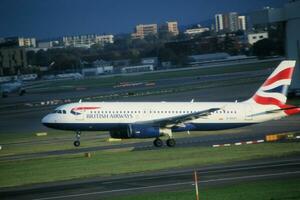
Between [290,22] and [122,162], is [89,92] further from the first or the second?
[122,162]

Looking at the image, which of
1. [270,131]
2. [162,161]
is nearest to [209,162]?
[162,161]

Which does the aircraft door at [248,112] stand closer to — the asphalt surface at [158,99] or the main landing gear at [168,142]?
the main landing gear at [168,142]

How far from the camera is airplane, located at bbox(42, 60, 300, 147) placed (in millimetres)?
58062

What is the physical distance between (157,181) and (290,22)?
2450 inches

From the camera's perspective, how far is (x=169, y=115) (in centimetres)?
5894

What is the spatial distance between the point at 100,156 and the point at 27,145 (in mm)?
15251

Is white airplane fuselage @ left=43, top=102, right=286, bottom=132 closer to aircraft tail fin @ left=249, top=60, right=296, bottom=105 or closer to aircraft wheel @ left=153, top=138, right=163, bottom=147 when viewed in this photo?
aircraft tail fin @ left=249, top=60, right=296, bottom=105

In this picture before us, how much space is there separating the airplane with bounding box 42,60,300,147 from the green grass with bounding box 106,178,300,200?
2233cm

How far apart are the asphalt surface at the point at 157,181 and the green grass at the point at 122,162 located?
7.57 ft

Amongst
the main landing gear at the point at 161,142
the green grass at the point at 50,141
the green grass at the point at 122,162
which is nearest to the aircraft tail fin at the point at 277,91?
the green grass at the point at 50,141

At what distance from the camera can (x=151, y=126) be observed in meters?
57.8

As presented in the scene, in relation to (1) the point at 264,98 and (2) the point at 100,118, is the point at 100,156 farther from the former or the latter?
(1) the point at 264,98

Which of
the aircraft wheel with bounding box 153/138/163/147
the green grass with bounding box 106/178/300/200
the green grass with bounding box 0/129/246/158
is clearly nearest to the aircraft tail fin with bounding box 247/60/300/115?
the green grass with bounding box 0/129/246/158

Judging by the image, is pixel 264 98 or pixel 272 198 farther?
pixel 264 98
